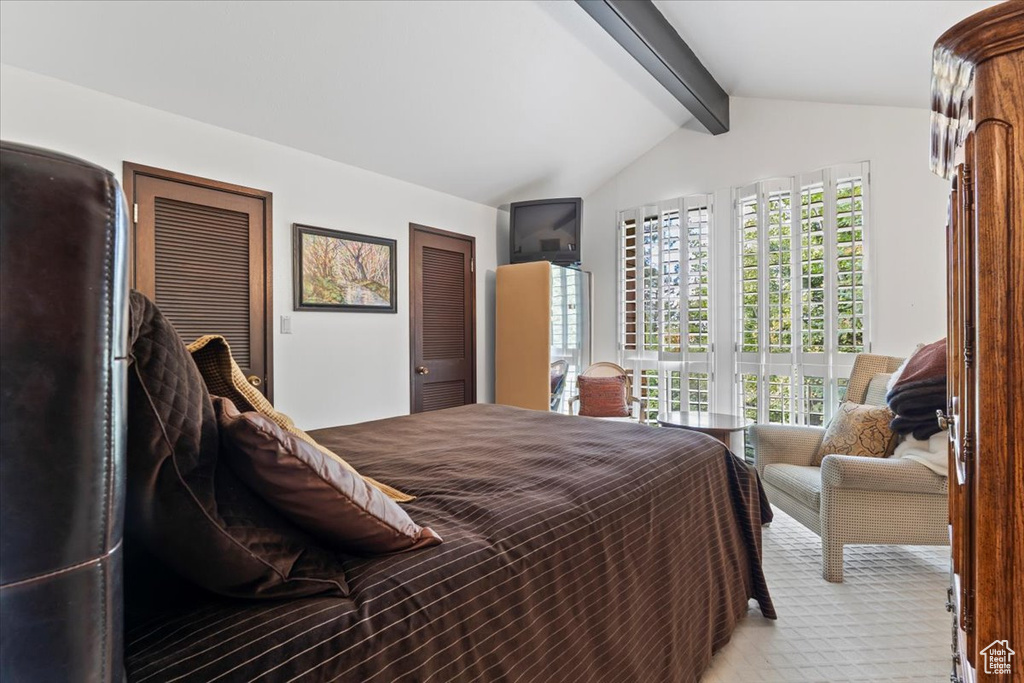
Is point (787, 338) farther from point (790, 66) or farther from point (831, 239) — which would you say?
point (790, 66)

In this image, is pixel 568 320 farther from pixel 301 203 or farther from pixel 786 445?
pixel 301 203

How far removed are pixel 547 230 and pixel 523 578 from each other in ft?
12.0

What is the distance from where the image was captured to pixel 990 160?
24.4 inches

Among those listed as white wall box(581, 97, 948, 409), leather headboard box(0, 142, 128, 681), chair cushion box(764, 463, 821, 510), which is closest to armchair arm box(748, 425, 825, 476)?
chair cushion box(764, 463, 821, 510)

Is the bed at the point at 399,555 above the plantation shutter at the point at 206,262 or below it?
below

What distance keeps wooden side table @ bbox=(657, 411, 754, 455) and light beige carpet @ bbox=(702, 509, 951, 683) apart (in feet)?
2.40

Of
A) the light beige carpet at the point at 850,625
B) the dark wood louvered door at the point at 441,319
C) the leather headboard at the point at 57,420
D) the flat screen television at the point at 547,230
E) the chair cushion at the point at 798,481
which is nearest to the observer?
the leather headboard at the point at 57,420

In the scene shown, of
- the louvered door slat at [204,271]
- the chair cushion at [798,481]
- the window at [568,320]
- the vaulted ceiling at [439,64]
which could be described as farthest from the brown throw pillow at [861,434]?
the louvered door slat at [204,271]

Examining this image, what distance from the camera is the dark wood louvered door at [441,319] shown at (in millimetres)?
3807

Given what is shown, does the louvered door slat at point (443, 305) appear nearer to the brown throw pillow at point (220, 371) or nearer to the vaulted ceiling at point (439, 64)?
the vaulted ceiling at point (439, 64)

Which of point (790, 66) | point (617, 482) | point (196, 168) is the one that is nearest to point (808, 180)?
point (790, 66)

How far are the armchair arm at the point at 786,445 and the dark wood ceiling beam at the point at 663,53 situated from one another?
7.78 ft

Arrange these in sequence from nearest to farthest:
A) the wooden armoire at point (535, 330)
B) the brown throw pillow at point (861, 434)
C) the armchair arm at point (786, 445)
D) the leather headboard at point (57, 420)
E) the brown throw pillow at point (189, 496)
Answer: the leather headboard at point (57, 420)
the brown throw pillow at point (189, 496)
the brown throw pillow at point (861, 434)
the armchair arm at point (786, 445)
the wooden armoire at point (535, 330)

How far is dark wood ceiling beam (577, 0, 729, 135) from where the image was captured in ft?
8.43
